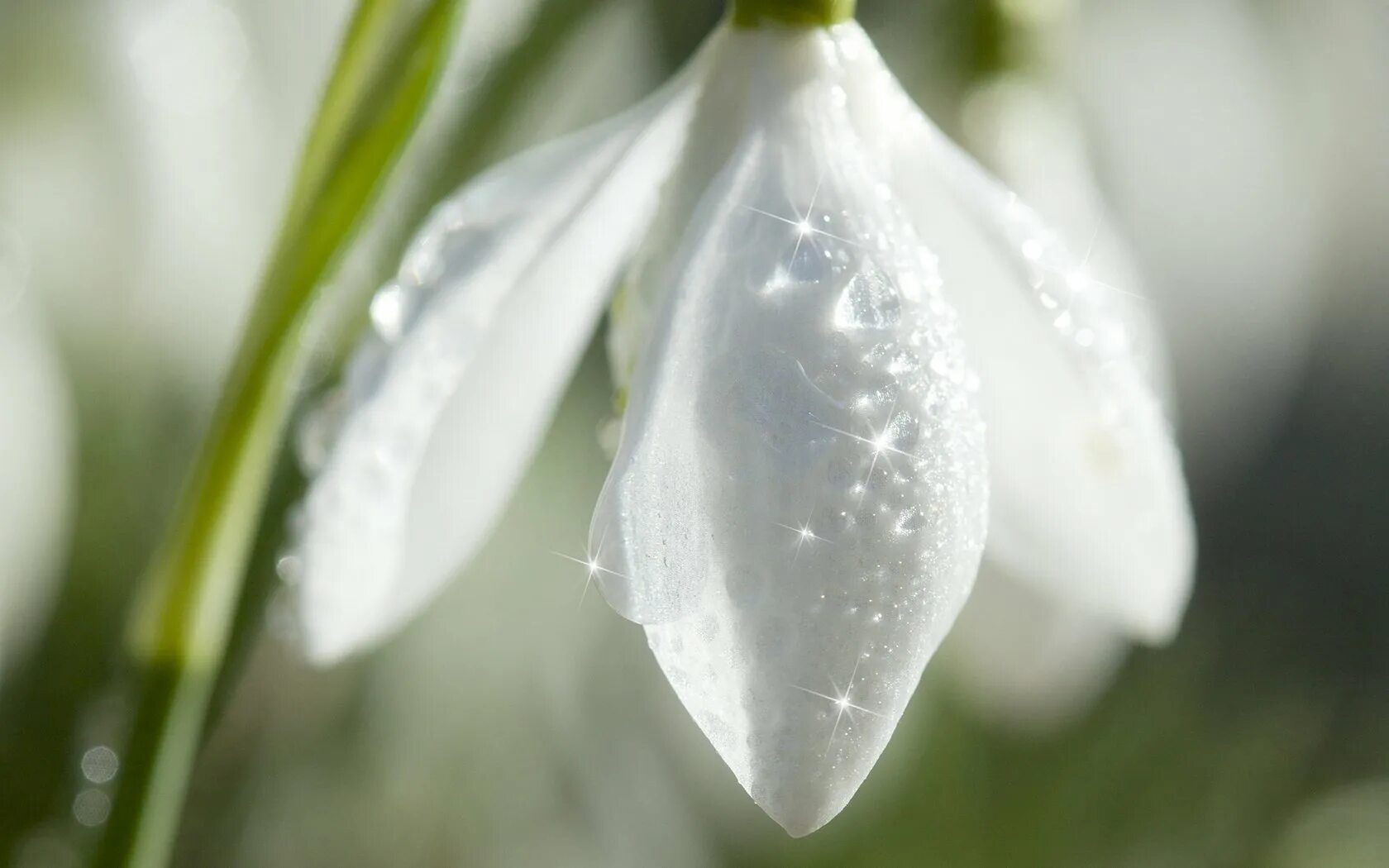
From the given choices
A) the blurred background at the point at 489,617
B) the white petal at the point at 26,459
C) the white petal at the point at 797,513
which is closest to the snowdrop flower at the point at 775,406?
the white petal at the point at 797,513

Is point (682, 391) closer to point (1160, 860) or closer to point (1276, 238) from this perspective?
point (1160, 860)

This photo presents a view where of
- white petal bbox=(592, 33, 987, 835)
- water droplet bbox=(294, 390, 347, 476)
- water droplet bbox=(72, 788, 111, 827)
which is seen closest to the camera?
white petal bbox=(592, 33, 987, 835)

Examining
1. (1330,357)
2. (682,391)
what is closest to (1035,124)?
(682,391)

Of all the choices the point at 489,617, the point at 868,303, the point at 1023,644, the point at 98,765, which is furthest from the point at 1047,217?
the point at 489,617

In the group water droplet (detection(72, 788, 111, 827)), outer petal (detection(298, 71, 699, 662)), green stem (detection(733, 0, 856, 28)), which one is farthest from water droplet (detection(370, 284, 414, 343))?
water droplet (detection(72, 788, 111, 827))

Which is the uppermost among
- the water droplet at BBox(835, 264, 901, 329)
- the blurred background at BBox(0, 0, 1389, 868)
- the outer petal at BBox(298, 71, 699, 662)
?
the water droplet at BBox(835, 264, 901, 329)

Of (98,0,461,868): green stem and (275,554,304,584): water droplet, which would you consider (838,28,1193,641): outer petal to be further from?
(275,554,304,584): water droplet
